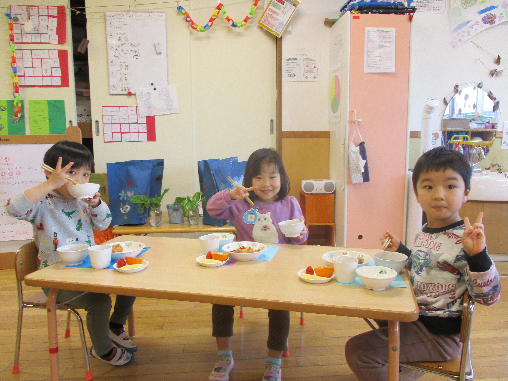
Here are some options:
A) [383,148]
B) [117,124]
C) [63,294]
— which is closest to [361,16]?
[383,148]

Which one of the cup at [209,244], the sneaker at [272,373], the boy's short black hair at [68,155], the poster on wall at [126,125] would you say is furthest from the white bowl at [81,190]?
the poster on wall at [126,125]

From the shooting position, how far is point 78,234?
171cm

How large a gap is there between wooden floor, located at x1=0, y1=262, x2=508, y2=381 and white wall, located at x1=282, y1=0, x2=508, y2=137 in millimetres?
1714

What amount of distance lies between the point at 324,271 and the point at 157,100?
2461 mm

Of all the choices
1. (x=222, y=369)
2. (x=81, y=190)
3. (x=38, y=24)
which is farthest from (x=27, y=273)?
(x=38, y=24)

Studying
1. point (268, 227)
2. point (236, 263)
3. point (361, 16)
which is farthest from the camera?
point (361, 16)

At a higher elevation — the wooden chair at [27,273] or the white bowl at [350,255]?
the white bowl at [350,255]

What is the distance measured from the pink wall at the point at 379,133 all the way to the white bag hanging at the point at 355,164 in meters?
0.06

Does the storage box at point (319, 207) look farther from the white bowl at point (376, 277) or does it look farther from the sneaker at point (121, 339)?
the white bowl at point (376, 277)

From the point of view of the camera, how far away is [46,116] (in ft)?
10.2

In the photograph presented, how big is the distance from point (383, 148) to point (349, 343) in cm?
196

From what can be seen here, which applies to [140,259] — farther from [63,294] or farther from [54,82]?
[54,82]

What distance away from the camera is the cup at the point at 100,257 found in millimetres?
1263

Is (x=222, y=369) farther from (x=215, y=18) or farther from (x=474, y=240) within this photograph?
(x=215, y=18)
